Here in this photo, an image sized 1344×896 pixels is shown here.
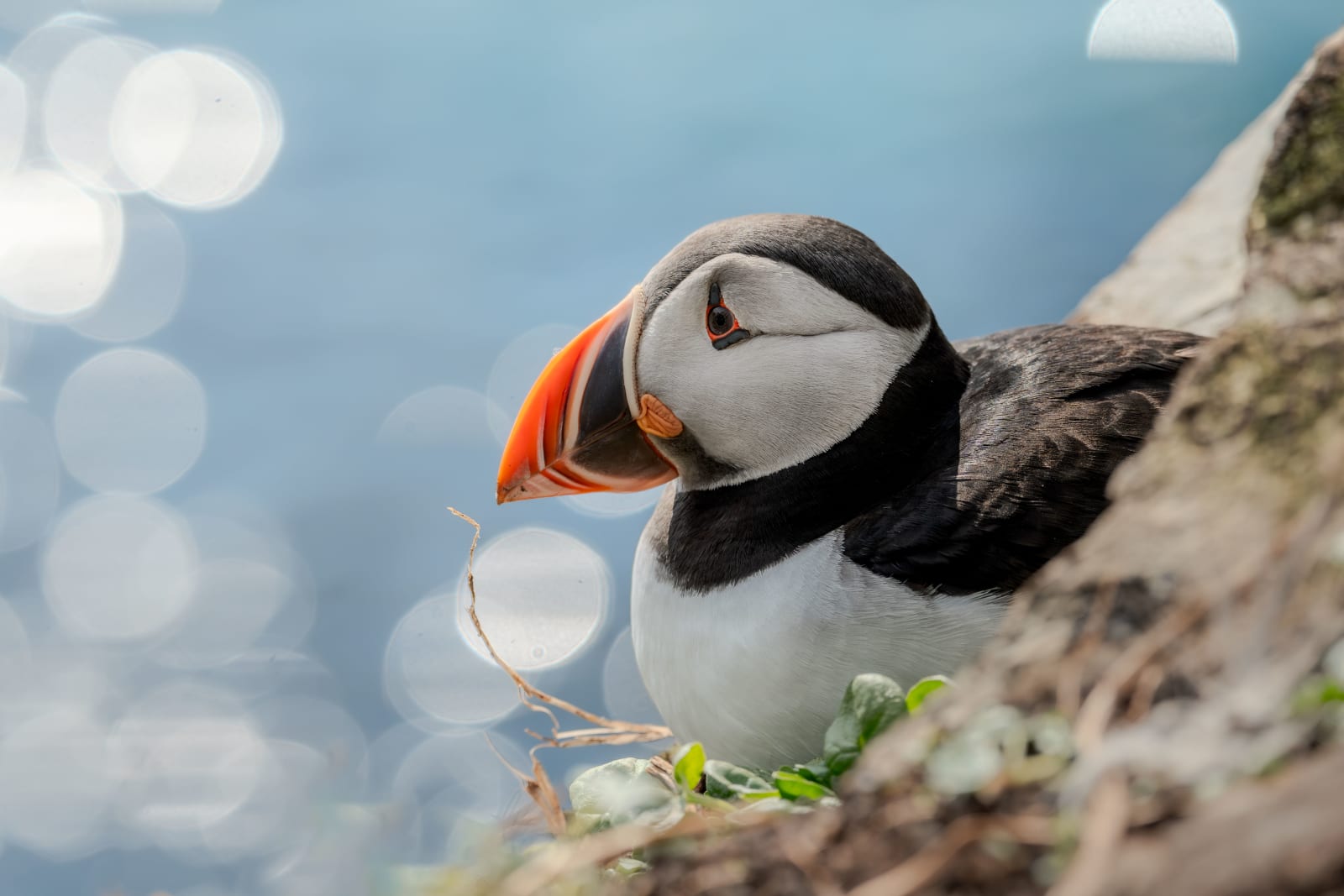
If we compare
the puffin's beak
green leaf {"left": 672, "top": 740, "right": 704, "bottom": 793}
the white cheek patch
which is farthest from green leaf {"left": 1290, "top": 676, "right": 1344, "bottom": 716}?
the puffin's beak

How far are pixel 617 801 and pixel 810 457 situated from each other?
748mm

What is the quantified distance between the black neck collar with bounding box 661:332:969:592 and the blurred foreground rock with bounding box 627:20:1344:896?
75cm

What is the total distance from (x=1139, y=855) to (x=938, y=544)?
3.13 ft

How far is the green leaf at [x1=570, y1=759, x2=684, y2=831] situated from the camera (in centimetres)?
114

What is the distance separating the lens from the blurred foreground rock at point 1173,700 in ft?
1.90

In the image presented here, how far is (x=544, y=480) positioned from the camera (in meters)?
1.87

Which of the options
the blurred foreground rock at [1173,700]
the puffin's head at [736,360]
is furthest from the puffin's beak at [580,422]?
the blurred foreground rock at [1173,700]

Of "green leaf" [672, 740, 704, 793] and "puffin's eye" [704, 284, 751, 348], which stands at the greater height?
"puffin's eye" [704, 284, 751, 348]

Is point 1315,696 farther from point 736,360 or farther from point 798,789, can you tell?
point 736,360

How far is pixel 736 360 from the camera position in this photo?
68.6 inches

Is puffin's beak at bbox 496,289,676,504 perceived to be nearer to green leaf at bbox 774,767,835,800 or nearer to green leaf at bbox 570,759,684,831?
green leaf at bbox 570,759,684,831

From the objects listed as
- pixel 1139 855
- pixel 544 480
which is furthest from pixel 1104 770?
pixel 544 480

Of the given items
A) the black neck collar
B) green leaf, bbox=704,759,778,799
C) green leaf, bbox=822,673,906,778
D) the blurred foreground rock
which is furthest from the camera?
the black neck collar

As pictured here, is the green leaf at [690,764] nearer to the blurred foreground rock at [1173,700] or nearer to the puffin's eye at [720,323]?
the blurred foreground rock at [1173,700]
